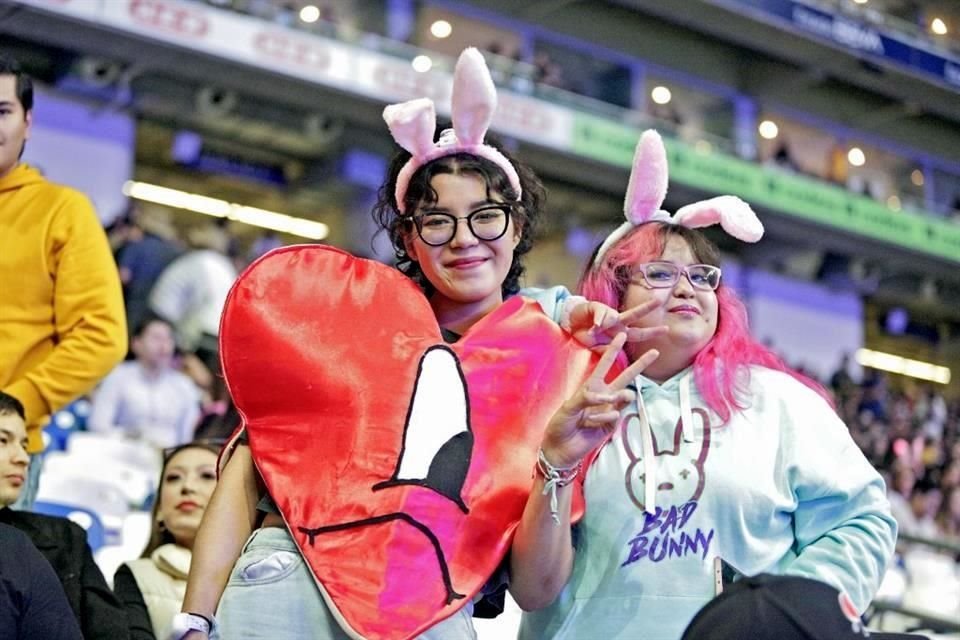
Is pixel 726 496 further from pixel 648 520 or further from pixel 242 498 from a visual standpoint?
pixel 242 498

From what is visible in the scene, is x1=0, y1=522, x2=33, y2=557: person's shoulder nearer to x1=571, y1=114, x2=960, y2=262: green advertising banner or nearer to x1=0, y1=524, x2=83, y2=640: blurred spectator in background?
x1=0, y1=524, x2=83, y2=640: blurred spectator in background

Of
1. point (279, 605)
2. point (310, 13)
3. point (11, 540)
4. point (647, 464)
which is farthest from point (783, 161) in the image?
point (279, 605)

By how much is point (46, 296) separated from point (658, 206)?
1.40 m

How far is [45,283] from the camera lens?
2.77 metres

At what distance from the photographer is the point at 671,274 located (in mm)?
2092

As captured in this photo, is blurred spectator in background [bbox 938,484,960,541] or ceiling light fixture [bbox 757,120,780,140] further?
ceiling light fixture [bbox 757,120,780,140]

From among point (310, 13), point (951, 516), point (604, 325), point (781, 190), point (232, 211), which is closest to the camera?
point (604, 325)

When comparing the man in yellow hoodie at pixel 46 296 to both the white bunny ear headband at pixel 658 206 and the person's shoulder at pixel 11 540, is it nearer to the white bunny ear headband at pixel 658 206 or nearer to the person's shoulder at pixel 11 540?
the person's shoulder at pixel 11 540

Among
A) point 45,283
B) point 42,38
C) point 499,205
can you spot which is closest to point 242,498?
point 499,205

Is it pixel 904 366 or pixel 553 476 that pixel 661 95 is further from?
pixel 553 476

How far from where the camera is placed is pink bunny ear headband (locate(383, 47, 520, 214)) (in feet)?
6.35

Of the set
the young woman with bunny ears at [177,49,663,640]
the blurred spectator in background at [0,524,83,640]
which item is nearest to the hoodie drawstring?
the young woman with bunny ears at [177,49,663,640]

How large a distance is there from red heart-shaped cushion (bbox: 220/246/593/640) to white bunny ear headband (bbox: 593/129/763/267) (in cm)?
38

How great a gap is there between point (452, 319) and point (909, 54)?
17.1 m
